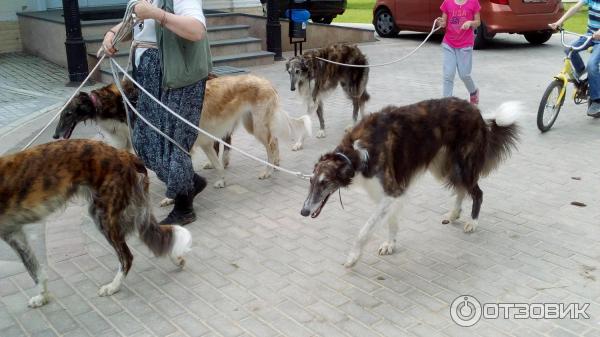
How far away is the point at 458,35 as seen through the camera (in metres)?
7.55

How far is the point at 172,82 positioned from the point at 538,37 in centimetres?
1310

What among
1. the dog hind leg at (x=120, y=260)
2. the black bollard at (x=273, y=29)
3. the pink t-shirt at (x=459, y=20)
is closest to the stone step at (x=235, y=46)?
the black bollard at (x=273, y=29)

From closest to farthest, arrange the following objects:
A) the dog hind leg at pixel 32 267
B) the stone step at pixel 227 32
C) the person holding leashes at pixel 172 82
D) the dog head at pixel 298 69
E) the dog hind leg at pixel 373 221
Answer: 1. the dog hind leg at pixel 32 267
2. the dog hind leg at pixel 373 221
3. the person holding leashes at pixel 172 82
4. the dog head at pixel 298 69
5. the stone step at pixel 227 32

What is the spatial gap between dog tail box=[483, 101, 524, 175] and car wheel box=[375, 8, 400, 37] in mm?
12437

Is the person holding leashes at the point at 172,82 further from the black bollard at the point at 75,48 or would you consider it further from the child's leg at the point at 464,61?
the black bollard at the point at 75,48

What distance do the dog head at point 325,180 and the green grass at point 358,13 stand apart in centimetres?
1898

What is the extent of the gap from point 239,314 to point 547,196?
351cm

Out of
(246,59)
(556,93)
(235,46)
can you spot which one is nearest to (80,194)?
(556,93)

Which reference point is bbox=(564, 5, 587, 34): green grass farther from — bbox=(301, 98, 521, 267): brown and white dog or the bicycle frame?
bbox=(301, 98, 521, 267): brown and white dog

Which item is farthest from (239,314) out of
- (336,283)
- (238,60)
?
(238,60)

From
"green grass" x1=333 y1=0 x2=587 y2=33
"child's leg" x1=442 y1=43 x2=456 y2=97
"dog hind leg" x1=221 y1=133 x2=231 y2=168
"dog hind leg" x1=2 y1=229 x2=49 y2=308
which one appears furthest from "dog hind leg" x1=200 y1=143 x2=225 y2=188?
"green grass" x1=333 y1=0 x2=587 y2=33

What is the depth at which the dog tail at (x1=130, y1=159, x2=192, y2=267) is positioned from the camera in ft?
13.4

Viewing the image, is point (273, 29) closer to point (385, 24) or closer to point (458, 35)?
point (385, 24)

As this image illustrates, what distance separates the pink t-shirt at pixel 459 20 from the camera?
24.5ft
